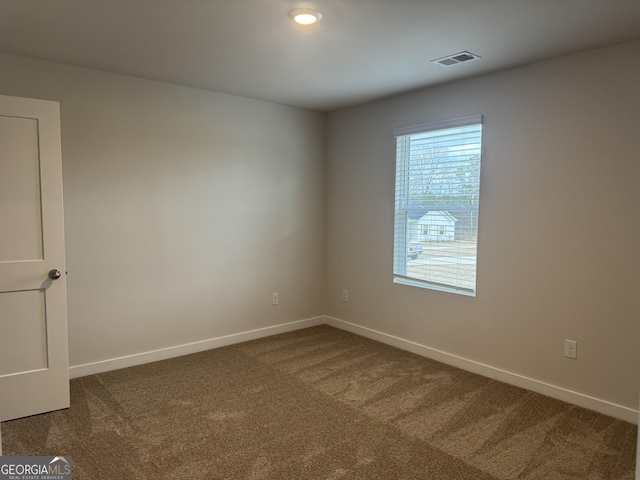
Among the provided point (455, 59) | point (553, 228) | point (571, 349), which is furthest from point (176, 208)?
point (571, 349)

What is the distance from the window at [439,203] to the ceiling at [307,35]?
1.67 ft

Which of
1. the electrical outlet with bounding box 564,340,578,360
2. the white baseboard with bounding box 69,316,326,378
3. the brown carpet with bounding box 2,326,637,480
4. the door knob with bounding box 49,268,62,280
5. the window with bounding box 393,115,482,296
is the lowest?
the brown carpet with bounding box 2,326,637,480

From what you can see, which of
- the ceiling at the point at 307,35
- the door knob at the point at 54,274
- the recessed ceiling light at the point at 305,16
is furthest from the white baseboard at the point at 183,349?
the recessed ceiling light at the point at 305,16

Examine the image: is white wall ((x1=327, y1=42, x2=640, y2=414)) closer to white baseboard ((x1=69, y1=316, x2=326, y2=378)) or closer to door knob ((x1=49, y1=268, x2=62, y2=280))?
white baseboard ((x1=69, y1=316, x2=326, y2=378))

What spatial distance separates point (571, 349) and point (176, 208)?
3.31 m

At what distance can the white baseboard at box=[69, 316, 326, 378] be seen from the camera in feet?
11.8

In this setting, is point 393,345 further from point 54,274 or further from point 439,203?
point 54,274

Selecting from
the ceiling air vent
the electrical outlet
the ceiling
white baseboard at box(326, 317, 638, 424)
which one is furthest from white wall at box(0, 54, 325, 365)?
the electrical outlet

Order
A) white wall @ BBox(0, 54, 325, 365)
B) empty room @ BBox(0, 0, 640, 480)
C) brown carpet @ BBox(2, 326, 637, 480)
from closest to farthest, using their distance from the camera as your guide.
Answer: brown carpet @ BBox(2, 326, 637, 480), empty room @ BBox(0, 0, 640, 480), white wall @ BBox(0, 54, 325, 365)

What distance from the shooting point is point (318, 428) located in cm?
275

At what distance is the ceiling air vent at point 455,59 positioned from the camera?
302cm

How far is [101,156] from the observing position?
3531mm

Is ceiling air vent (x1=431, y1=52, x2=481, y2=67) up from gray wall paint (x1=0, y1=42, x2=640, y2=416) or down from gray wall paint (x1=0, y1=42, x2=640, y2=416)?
up

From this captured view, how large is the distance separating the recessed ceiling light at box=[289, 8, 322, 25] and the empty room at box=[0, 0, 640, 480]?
0.02 meters
